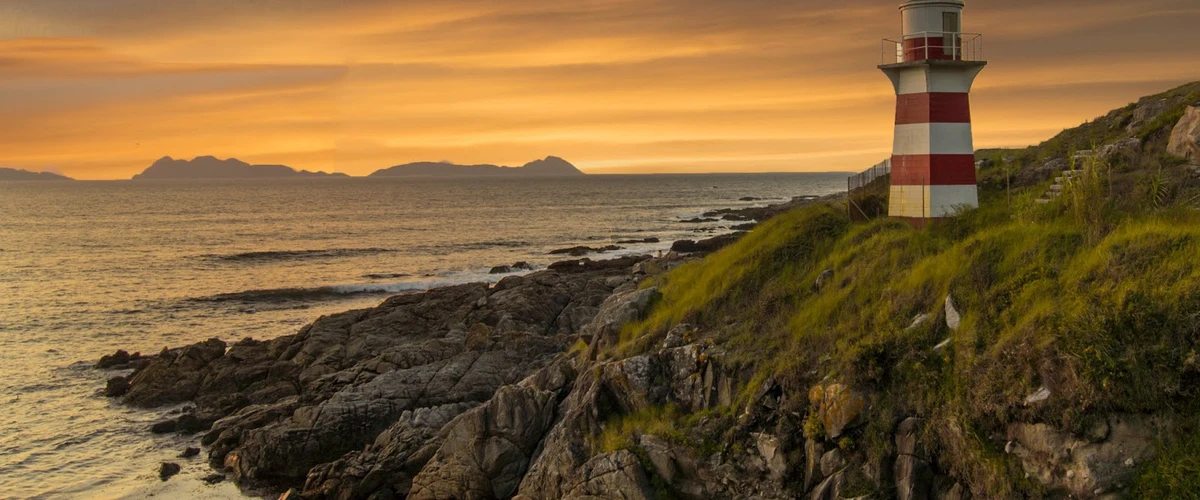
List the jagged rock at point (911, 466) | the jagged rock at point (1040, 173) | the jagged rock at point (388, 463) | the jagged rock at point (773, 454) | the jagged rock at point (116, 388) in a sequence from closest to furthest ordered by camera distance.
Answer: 1. the jagged rock at point (911, 466)
2. the jagged rock at point (773, 454)
3. the jagged rock at point (388, 463)
4. the jagged rock at point (1040, 173)
5. the jagged rock at point (116, 388)

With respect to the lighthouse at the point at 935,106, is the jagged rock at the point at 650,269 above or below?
below

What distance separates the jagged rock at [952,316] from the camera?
13078 millimetres

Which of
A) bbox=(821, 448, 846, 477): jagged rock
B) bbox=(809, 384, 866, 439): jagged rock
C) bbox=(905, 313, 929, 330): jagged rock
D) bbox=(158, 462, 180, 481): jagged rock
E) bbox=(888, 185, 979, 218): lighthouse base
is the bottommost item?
bbox=(158, 462, 180, 481): jagged rock

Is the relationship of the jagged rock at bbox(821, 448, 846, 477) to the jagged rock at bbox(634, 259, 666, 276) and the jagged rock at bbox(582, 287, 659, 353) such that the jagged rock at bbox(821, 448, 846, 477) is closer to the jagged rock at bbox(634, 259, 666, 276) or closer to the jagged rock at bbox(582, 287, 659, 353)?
the jagged rock at bbox(582, 287, 659, 353)

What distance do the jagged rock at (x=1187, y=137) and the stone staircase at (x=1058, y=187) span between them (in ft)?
7.53

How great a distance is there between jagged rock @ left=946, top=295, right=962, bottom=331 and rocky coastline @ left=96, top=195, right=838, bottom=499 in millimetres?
3706

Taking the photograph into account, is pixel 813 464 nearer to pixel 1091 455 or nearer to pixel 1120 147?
Result: pixel 1091 455

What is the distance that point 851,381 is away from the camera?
12938mm

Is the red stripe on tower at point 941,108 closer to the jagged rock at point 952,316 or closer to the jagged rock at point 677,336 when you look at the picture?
the jagged rock at point 952,316

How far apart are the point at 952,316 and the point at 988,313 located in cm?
54

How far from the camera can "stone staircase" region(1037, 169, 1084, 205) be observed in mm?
16641

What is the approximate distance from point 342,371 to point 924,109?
16.1 meters

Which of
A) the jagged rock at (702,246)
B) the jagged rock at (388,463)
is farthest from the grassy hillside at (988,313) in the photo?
the jagged rock at (702,246)

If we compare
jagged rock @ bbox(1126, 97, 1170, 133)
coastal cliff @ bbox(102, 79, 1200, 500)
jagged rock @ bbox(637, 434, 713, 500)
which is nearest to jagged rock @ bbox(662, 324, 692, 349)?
coastal cliff @ bbox(102, 79, 1200, 500)
